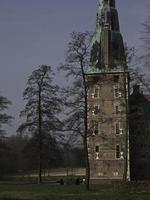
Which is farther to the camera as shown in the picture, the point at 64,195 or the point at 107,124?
the point at 107,124

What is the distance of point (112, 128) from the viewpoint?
80750 mm

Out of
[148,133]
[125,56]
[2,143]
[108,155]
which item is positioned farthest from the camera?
[108,155]

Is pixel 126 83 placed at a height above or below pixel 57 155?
above

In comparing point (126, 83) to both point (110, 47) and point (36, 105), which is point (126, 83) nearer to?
point (36, 105)

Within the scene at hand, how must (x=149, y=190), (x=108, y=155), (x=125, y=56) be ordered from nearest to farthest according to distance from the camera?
(x=149, y=190) < (x=125, y=56) < (x=108, y=155)

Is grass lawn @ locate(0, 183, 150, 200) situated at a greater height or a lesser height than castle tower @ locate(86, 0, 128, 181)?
lesser

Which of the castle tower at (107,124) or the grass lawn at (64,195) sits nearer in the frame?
the grass lawn at (64,195)

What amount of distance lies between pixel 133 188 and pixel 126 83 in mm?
16233

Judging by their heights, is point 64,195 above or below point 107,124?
below

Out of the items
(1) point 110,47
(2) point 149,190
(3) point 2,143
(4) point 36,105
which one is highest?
(1) point 110,47

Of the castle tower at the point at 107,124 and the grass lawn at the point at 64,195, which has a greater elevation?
the castle tower at the point at 107,124

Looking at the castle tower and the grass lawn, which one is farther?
the castle tower

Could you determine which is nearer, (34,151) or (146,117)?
(146,117)

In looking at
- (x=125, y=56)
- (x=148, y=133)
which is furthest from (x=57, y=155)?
(x=125, y=56)
